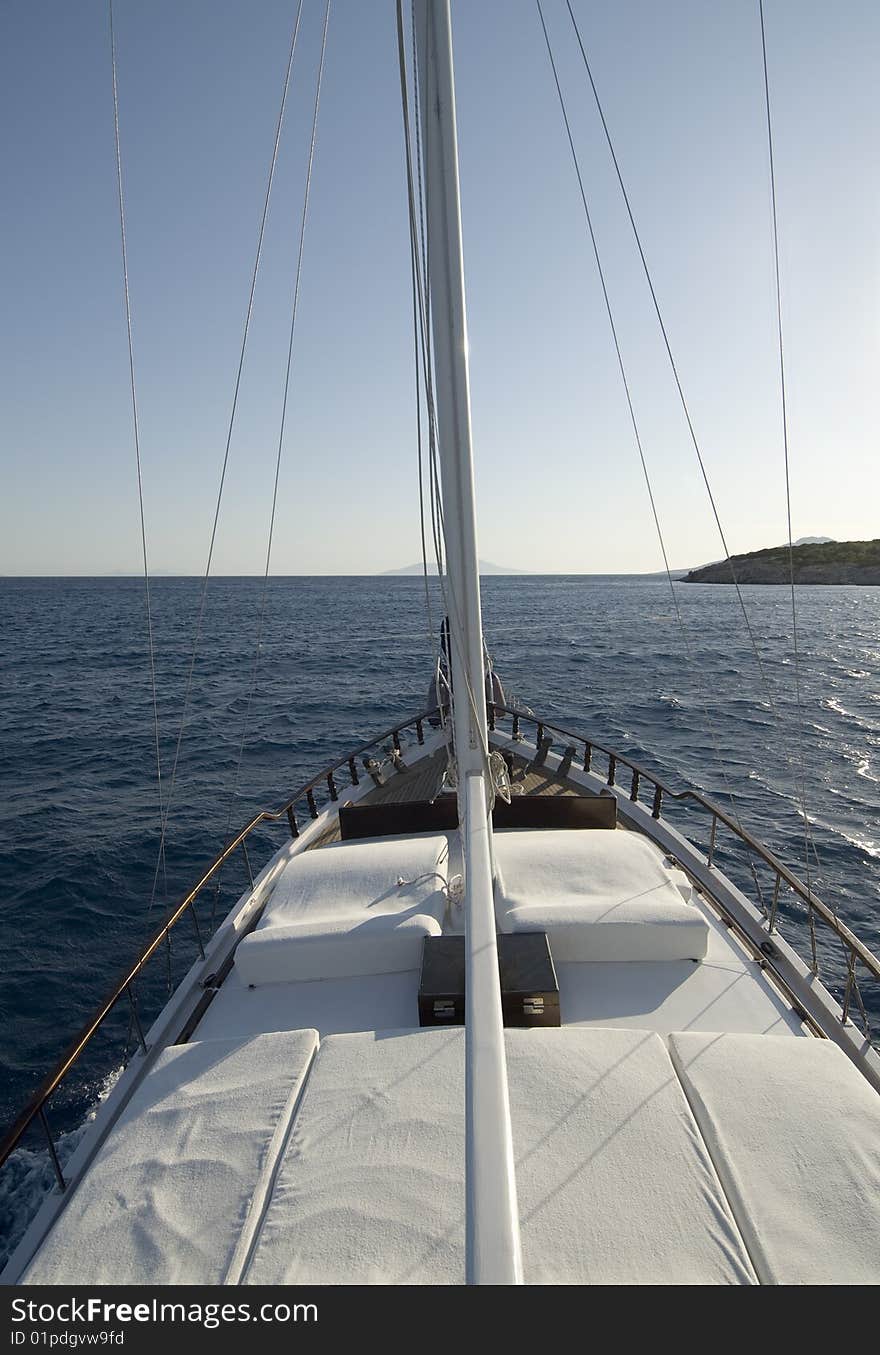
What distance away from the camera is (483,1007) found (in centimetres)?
276

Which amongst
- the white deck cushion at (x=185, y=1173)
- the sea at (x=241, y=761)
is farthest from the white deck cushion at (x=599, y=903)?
the white deck cushion at (x=185, y=1173)

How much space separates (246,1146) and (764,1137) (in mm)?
2854

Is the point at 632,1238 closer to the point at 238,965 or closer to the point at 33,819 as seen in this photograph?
the point at 238,965

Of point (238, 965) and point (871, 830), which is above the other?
point (238, 965)

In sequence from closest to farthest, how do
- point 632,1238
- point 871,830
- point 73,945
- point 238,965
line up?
point 632,1238 < point 238,965 < point 73,945 < point 871,830

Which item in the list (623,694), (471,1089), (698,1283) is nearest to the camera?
(471,1089)

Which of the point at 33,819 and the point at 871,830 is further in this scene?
the point at 33,819

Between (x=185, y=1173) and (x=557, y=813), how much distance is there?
601cm

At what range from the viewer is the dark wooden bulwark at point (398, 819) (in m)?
8.34

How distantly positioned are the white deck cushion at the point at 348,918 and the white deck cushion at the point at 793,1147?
7.91 ft

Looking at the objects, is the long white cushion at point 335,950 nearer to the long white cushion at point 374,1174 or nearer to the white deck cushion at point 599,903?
the white deck cushion at point 599,903

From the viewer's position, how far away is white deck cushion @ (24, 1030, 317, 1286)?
294cm

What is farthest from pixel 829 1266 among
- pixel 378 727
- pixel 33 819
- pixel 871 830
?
pixel 378 727

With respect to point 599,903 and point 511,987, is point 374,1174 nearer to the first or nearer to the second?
point 511,987
